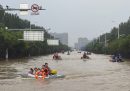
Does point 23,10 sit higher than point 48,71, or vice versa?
point 23,10

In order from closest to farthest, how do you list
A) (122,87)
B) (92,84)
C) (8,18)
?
1. (122,87)
2. (92,84)
3. (8,18)

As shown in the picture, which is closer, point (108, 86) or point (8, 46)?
point (108, 86)

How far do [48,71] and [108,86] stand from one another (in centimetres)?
883

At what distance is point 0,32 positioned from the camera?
78688mm

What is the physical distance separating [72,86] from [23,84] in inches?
150

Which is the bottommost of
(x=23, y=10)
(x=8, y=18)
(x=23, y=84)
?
(x=23, y=84)

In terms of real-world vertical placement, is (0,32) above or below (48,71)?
above

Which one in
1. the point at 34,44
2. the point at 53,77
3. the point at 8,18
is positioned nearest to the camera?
the point at 53,77

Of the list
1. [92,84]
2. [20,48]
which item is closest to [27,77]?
[92,84]

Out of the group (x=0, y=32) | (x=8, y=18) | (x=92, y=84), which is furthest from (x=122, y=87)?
(x=8, y=18)

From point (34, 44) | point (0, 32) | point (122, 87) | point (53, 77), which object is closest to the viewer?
point (122, 87)

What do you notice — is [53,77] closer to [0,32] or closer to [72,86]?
[72,86]

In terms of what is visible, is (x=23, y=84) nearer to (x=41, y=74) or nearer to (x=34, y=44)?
(x=41, y=74)

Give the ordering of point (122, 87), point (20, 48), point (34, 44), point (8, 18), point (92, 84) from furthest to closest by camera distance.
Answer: point (8, 18)
point (34, 44)
point (20, 48)
point (92, 84)
point (122, 87)
